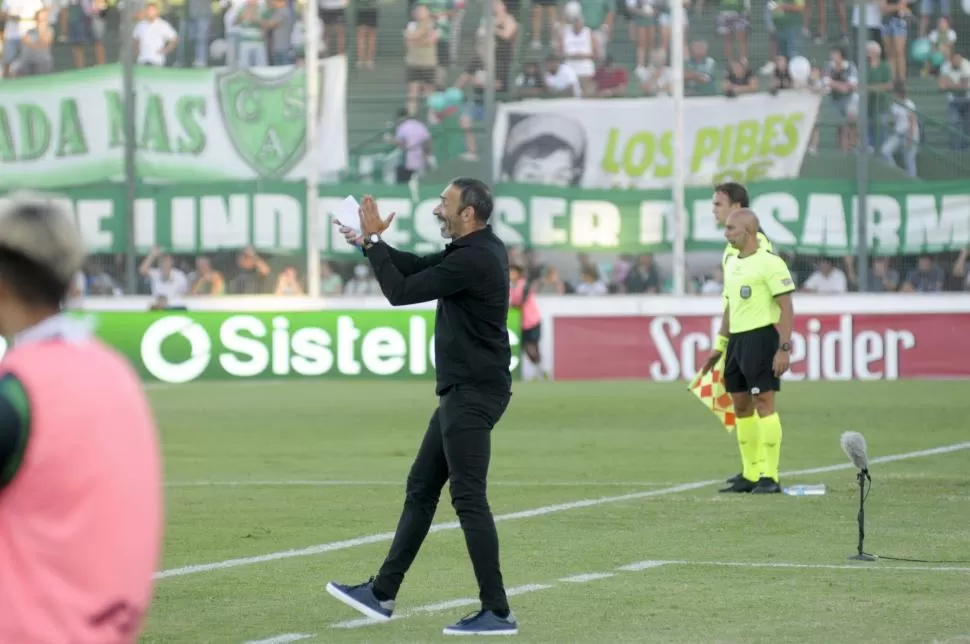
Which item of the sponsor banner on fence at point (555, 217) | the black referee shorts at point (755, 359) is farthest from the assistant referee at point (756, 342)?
the sponsor banner on fence at point (555, 217)

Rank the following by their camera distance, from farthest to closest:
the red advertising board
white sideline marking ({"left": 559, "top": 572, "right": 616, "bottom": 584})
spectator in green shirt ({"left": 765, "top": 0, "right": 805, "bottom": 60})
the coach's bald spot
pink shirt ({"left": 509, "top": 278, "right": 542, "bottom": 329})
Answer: spectator in green shirt ({"left": 765, "top": 0, "right": 805, "bottom": 60}), the red advertising board, pink shirt ({"left": 509, "top": 278, "right": 542, "bottom": 329}), the coach's bald spot, white sideline marking ({"left": 559, "top": 572, "right": 616, "bottom": 584})

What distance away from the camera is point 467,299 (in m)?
9.02

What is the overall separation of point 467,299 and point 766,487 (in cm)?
638

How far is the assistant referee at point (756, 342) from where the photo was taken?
48.7ft

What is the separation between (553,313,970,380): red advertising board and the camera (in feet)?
99.3

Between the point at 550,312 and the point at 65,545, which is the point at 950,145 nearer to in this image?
the point at 550,312

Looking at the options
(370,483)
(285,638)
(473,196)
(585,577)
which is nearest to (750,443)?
(370,483)

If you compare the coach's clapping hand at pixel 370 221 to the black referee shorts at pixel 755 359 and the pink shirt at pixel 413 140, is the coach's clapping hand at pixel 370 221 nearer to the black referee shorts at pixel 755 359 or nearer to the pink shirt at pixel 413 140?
the black referee shorts at pixel 755 359

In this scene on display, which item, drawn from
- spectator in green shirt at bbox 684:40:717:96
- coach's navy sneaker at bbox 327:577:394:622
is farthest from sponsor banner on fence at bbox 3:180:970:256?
coach's navy sneaker at bbox 327:577:394:622

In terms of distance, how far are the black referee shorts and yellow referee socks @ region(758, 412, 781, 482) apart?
0.23 meters

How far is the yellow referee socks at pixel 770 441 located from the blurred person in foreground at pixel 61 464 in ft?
37.1

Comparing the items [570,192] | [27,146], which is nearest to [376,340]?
[570,192]

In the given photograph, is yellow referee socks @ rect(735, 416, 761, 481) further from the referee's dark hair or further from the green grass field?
the referee's dark hair

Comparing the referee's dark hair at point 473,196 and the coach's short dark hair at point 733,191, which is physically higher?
the referee's dark hair at point 473,196
